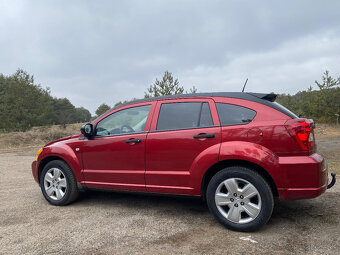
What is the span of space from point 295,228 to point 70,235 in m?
2.69

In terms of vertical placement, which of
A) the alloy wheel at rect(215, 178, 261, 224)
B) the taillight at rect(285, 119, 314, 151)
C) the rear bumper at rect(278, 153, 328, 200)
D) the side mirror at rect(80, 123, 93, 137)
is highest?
the side mirror at rect(80, 123, 93, 137)

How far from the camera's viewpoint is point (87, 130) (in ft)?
13.1

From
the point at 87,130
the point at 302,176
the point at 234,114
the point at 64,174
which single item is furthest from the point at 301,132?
the point at 64,174

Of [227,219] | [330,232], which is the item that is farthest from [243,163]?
[330,232]

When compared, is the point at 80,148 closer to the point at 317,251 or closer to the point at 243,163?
the point at 243,163

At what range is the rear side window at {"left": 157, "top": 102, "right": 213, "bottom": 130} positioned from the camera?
132 inches

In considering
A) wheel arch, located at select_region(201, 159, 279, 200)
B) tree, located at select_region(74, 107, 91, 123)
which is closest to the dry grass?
wheel arch, located at select_region(201, 159, 279, 200)

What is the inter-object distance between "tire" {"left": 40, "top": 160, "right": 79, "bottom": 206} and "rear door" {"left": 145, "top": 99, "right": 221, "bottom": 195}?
4.64 feet

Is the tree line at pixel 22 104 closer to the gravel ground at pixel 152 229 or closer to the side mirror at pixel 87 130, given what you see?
the gravel ground at pixel 152 229

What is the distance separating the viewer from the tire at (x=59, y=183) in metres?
4.19

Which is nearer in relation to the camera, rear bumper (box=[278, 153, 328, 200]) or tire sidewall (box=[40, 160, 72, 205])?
rear bumper (box=[278, 153, 328, 200])

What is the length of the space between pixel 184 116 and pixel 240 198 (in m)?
1.25

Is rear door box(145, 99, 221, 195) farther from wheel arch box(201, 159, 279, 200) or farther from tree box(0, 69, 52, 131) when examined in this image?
tree box(0, 69, 52, 131)

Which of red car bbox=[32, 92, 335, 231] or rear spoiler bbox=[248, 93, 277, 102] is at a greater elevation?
rear spoiler bbox=[248, 93, 277, 102]
